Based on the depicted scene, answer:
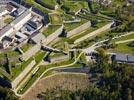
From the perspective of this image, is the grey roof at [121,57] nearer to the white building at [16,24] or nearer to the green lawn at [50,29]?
the green lawn at [50,29]

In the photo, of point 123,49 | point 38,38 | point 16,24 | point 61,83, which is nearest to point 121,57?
point 123,49

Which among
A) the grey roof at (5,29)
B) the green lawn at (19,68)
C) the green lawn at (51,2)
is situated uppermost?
the green lawn at (51,2)

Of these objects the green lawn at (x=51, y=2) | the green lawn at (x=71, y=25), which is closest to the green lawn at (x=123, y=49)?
the green lawn at (x=71, y=25)

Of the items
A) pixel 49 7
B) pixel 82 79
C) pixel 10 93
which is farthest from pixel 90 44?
pixel 10 93

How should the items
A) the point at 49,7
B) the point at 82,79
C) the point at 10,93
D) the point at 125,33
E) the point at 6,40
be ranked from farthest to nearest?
the point at 49,7 → the point at 125,33 → the point at 6,40 → the point at 82,79 → the point at 10,93

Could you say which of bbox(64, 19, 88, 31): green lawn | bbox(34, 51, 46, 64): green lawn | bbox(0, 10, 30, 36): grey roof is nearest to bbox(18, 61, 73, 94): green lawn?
bbox(34, 51, 46, 64): green lawn

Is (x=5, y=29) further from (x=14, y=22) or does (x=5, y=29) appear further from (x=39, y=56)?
(x=39, y=56)

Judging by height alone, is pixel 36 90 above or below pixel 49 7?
below

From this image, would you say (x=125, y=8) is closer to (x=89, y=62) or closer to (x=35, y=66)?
(x=89, y=62)
